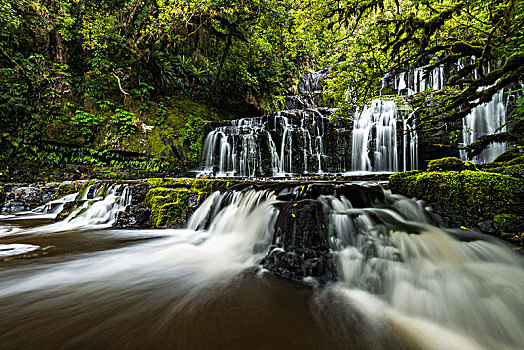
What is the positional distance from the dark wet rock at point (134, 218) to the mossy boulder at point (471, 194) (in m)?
5.30

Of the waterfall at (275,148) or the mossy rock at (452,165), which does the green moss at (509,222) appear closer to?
the mossy rock at (452,165)

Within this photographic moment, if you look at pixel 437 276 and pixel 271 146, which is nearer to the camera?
pixel 437 276

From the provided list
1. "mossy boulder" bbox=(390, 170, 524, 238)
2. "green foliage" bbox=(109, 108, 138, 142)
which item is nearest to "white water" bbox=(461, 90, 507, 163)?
"mossy boulder" bbox=(390, 170, 524, 238)

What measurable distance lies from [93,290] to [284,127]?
30.5ft

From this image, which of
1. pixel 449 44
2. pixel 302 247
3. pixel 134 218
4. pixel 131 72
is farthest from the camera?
pixel 131 72

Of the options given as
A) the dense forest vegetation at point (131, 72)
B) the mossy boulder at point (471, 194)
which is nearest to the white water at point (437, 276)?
the mossy boulder at point (471, 194)

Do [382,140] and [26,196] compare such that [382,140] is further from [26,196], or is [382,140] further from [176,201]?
[26,196]

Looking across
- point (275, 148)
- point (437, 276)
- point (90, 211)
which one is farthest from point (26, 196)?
point (437, 276)

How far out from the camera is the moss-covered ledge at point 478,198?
2.43 meters

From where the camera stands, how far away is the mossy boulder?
8.09ft

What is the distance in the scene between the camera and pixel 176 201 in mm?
4453

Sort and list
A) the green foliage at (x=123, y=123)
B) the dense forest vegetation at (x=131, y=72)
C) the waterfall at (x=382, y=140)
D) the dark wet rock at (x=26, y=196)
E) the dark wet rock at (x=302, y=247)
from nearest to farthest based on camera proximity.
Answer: the dark wet rock at (x=302, y=247) → the dark wet rock at (x=26, y=196) → the dense forest vegetation at (x=131, y=72) → the waterfall at (x=382, y=140) → the green foliage at (x=123, y=123)

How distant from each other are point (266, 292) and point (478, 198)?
→ 10.0 ft

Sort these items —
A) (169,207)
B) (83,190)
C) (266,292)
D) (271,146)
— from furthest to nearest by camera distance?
(271,146) < (83,190) < (169,207) < (266,292)
